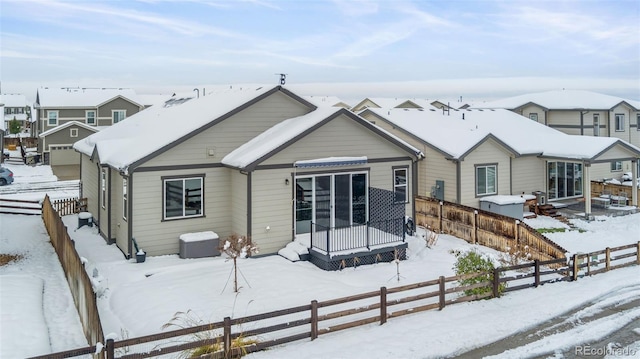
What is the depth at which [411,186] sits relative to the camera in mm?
20266

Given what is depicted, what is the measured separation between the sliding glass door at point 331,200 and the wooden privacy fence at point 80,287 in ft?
23.4

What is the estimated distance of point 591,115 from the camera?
120 ft

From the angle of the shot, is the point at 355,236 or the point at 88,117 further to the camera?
the point at 88,117

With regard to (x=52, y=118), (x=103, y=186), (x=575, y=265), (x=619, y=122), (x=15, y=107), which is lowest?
(x=575, y=265)

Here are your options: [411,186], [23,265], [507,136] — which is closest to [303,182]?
[411,186]

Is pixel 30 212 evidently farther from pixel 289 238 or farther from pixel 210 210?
pixel 289 238

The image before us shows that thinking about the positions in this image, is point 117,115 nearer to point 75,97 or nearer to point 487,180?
point 75,97

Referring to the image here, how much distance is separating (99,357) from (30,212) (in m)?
22.6

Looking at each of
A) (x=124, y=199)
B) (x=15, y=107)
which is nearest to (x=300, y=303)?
(x=124, y=199)

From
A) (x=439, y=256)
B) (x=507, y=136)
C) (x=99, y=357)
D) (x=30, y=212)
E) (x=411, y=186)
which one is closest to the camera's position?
(x=99, y=357)

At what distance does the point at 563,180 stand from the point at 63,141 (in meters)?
45.3

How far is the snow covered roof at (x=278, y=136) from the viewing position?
16.5 metres

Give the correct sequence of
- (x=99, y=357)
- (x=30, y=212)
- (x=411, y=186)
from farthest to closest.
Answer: (x=30, y=212) < (x=411, y=186) < (x=99, y=357)

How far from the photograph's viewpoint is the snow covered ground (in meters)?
10.2
